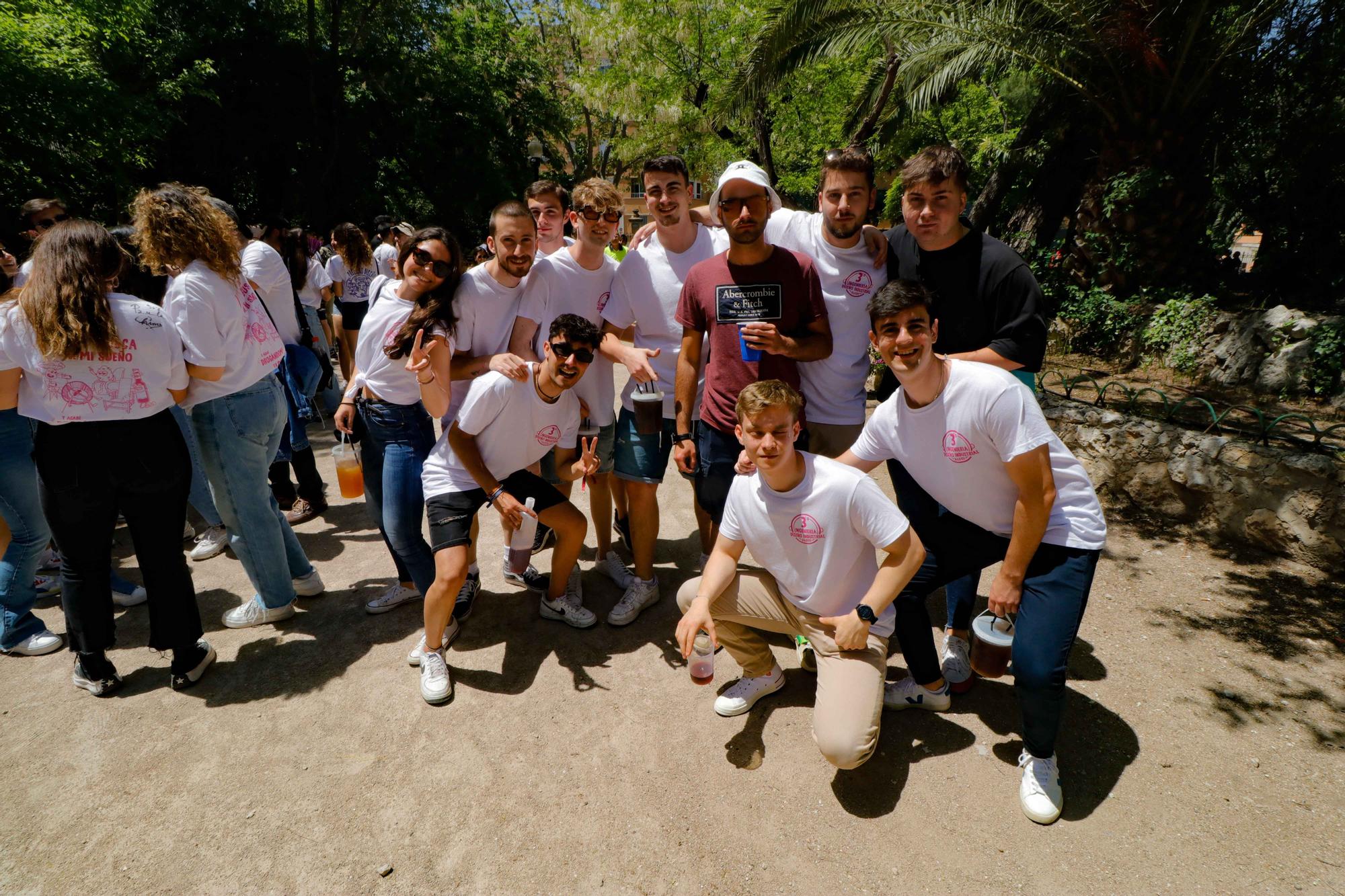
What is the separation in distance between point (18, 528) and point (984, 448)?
450 cm

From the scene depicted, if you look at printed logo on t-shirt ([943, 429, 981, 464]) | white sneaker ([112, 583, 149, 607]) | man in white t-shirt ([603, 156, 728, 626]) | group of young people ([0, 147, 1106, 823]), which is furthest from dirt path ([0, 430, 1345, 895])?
printed logo on t-shirt ([943, 429, 981, 464])

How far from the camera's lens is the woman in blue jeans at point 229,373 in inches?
116

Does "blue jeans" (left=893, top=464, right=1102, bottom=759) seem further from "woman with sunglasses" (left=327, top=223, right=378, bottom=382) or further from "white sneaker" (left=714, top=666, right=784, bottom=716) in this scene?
"woman with sunglasses" (left=327, top=223, right=378, bottom=382)

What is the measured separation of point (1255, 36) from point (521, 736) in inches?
355

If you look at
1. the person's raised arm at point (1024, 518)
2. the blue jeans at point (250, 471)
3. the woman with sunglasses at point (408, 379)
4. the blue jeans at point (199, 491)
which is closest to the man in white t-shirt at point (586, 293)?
the woman with sunglasses at point (408, 379)

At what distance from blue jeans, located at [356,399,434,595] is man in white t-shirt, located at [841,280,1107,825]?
223cm

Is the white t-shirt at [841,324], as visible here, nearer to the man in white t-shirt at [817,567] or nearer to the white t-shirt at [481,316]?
the man in white t-shirt at [817,567]

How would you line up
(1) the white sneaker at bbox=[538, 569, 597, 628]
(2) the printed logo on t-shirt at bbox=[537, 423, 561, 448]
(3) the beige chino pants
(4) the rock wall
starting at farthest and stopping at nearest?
(4) the rock wall, (1) the white sneaker at bbox=[538, 569, 597, 628], (2) the printed logo on t-shirt at bbox=[537, 423, 561, 448], (3) the beige chino pants

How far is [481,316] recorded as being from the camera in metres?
3.40

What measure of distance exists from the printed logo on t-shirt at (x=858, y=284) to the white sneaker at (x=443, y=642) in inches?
99.2

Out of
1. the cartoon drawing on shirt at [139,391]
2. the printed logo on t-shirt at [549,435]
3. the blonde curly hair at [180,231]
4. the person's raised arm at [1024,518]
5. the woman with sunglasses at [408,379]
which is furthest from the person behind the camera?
the printed logo on t-shirt at [549,435]

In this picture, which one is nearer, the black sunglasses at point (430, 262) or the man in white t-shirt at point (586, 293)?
the black sunglasses at point (430, 262)

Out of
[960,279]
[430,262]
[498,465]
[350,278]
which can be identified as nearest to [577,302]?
[430,262]

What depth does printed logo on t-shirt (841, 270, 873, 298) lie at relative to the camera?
318cm
